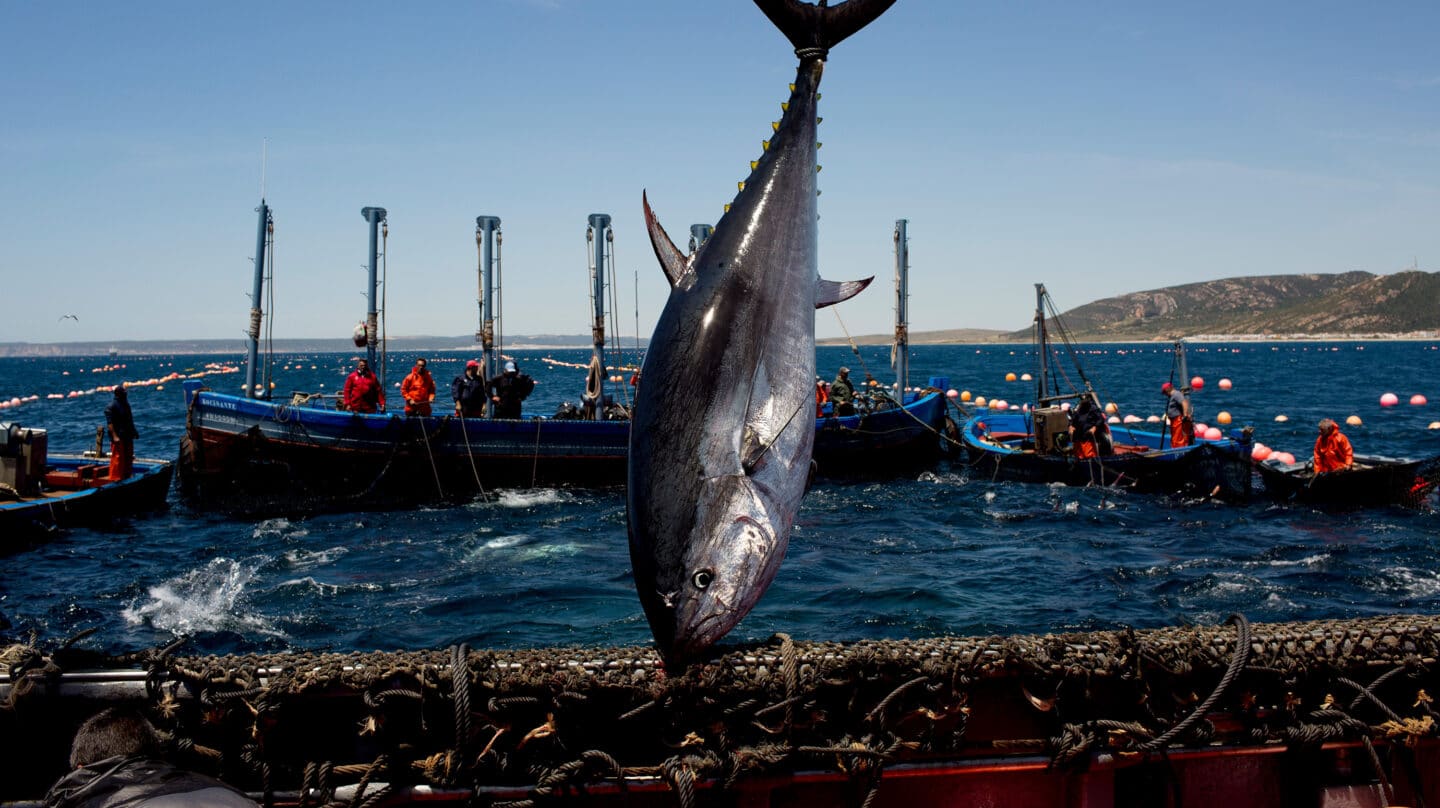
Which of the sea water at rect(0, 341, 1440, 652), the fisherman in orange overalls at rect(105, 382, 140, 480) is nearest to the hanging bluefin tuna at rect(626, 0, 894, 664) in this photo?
the sea water at rect(0, 341, 1440, 652)

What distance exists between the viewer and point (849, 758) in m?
4.07

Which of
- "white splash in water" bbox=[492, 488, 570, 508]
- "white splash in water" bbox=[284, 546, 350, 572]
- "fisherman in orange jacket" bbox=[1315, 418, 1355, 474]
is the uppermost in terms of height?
"fisherman in orange jacket" bbox=[1315, 418, 1355, 474]

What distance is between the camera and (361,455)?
2169cm

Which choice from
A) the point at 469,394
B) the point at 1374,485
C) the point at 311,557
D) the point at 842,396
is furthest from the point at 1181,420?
the point at 311,557

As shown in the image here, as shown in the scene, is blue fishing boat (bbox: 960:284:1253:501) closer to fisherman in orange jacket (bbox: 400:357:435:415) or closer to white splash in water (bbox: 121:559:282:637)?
fisherman in orange jacket (bbox: 400:357:435:415)

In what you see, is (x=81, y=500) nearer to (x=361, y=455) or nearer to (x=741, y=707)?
(x=361, y=455)

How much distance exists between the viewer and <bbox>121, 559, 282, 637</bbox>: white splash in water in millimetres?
12336

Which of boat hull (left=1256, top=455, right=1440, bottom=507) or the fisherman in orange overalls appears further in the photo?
the fisherman in orange overalls

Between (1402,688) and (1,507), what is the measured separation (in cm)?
1957

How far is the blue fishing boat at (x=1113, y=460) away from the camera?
68.4 ft

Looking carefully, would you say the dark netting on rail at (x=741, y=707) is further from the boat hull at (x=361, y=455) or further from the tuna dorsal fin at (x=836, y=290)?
the boat hull at (x=361, y=455)

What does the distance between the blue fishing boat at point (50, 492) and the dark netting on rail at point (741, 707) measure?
15.9 m

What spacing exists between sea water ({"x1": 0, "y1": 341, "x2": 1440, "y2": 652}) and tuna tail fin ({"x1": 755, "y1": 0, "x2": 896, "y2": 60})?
8121 millimetres

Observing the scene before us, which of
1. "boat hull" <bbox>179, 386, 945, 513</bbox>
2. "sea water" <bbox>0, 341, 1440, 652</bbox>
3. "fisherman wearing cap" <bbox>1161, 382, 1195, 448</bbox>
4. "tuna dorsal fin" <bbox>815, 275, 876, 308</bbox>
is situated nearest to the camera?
"tuna dorsal fin" <bbox>815, 275, 876, 308</bbox>
